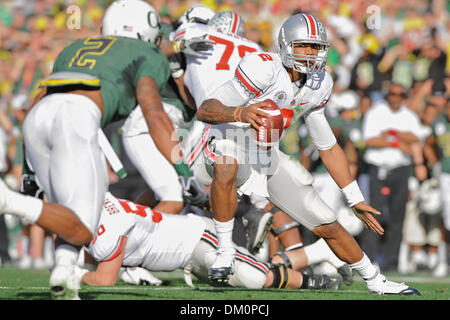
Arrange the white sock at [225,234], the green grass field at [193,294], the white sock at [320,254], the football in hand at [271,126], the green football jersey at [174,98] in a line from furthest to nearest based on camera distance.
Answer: the green football jersey at [174,98]
the white sock at [320,254]
the white sock at [225,234]
the green grass field at [193,294]
the football in hand at [271,126]

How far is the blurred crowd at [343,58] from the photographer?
8.95 meters

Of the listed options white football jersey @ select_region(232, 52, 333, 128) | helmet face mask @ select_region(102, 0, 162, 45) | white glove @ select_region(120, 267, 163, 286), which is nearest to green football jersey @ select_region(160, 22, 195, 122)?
helmet face mask @ select_region(102, 0, 162, 45)

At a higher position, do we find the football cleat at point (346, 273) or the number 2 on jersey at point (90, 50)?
the number 2 on jersey at point (90, 50)

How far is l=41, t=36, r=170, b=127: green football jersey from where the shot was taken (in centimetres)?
431

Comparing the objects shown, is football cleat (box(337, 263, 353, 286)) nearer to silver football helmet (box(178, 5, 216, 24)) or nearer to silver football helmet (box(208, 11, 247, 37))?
silver football helmet (box(208, 11, 247, 37))

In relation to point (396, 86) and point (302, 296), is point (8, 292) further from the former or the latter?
point (396, 86)

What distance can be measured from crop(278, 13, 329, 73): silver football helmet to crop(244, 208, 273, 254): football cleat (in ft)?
4.59

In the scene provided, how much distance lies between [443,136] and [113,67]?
17.8 ft

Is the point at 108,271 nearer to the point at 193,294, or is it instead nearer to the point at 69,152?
the point at 193,294

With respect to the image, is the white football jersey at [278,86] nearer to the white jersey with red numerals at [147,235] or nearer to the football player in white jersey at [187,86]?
the white jersey with red numerals at [147,235]

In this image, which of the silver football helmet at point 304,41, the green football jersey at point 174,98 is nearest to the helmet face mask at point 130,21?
the green football jersey at point 174,98

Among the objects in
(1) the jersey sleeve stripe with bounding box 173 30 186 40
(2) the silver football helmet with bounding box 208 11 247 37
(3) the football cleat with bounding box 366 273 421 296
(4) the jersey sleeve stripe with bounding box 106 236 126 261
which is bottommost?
(3) the football cleat with bounding box 366 273 421 296

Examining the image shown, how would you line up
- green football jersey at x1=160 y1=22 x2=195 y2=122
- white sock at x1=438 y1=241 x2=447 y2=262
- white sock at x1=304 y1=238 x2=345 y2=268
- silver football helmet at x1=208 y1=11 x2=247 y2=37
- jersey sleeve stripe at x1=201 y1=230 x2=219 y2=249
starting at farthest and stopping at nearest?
white sock at x1=438 y1=241 x2=447 y2=262
silver football helmet at x1=208 y1=11 x2=247 y2=37
green football jersey at x1=160 y1=22 x2=195 y2=122
white sock at x1=304 y1=238 x2=345 y2=268
jersey sleeve stripe at x1=201 y1=230 x2=219 y2=249

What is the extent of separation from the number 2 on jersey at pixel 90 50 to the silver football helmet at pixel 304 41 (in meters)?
1.08
